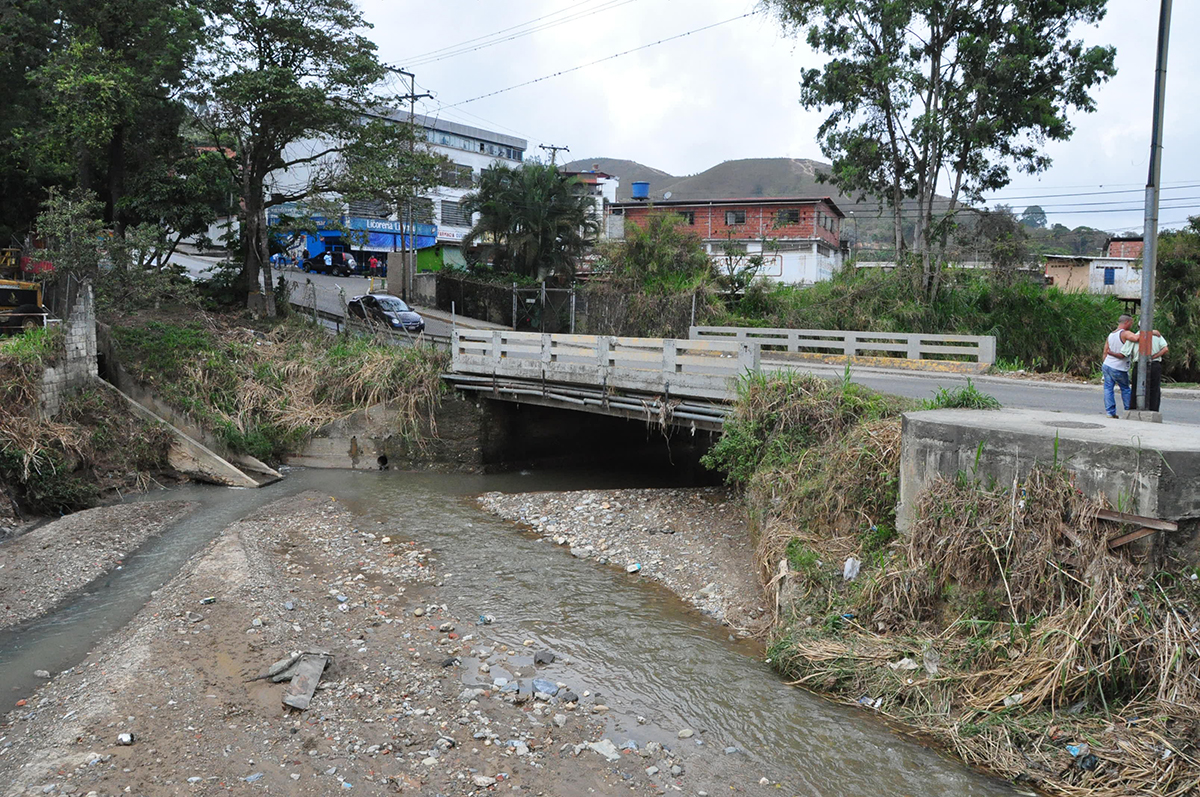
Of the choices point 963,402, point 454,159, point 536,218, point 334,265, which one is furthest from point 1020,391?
point 454,159

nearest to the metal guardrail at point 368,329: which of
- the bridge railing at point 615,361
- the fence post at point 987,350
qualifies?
the bridge railing at point 615,361

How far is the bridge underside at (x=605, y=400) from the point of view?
53.9 feet

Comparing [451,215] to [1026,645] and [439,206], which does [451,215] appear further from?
[1026,645]

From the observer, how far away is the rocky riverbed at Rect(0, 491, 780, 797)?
7.37m

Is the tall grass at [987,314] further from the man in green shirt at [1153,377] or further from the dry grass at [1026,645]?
the dry grass at [1026,645]

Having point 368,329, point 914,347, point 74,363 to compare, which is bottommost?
point 74,363

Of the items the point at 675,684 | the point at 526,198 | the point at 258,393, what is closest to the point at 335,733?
the point at 675,684

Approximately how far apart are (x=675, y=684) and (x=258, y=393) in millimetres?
16169

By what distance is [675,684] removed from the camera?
9562 mm

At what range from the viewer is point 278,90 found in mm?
25281

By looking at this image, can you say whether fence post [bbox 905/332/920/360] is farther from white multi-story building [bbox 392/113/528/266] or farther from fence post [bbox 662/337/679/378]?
white multi-story building [bbox 392/113/528/266]

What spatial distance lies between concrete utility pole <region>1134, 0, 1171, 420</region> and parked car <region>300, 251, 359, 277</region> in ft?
153

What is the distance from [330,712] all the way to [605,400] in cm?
1069

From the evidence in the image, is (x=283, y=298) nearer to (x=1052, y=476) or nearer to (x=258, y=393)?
(x=258, y=393)
